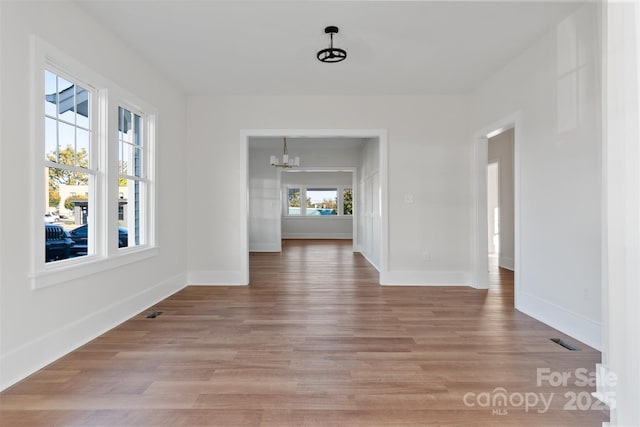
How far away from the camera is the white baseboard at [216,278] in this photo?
4711 mm

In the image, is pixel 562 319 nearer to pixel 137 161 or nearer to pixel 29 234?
pixel 29 234

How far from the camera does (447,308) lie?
357 centimetres

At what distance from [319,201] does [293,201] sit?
0.99m

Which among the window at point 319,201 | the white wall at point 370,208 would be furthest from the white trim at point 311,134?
the window at point 319,201

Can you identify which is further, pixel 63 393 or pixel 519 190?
pixel 519 190

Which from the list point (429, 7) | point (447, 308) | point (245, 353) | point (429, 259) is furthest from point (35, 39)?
point (429, 259)

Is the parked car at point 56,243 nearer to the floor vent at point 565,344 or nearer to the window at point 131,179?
the window at point 131,179

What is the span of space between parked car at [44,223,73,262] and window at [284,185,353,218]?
10.1 m

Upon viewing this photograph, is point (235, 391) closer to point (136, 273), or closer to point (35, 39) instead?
point (136, 273)

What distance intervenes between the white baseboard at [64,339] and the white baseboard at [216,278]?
991 mm

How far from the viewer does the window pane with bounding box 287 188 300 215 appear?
1266cm

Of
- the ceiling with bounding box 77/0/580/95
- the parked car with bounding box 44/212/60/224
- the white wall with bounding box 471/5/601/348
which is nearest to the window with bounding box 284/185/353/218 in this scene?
the ceiling with bounding box 77/0/580/95

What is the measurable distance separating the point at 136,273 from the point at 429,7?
3.63 m

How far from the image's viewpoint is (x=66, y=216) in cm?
257
